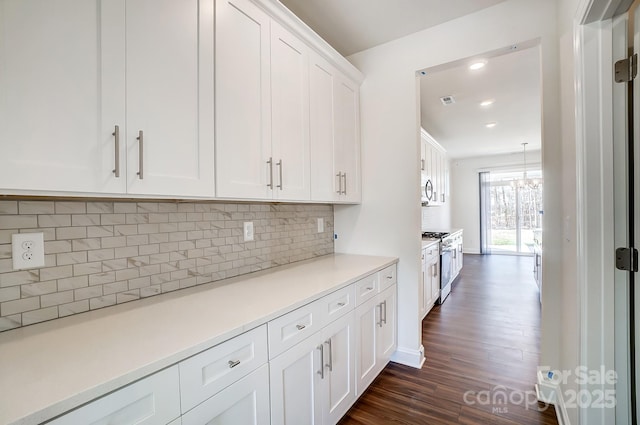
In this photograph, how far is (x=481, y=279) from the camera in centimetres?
508

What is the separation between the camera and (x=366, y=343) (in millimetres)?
1872

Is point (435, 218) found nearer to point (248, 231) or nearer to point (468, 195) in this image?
point (468, 195)

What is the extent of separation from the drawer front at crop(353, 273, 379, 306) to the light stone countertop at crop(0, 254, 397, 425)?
0.27 meters

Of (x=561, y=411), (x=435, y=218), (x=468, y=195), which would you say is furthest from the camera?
(x=468, y=195)

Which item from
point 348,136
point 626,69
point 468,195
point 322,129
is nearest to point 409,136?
point 348,136

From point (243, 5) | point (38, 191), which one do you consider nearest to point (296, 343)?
point (38, 191)

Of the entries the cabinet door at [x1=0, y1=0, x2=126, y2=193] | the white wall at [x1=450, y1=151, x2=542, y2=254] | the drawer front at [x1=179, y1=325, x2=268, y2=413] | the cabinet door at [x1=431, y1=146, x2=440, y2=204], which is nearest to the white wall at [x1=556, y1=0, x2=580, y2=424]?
the drawer front at [x1=179, y1=325, x2=268, y2=413]

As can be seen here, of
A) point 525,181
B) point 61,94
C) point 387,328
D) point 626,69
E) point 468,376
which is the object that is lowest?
point 468,376

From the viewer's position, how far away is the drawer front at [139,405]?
65cm

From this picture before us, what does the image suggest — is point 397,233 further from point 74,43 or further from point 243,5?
point 74,43

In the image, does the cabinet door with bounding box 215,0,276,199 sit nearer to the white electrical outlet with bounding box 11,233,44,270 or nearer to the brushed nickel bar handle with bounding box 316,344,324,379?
the white electrical outlet with bounding box 11,233,44,270

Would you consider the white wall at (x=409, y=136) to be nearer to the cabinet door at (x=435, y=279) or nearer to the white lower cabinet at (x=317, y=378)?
the white lower cabinet at (x=317, y=378)

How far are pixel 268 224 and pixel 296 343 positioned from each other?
922 mm

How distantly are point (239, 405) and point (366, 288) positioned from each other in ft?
3.50
